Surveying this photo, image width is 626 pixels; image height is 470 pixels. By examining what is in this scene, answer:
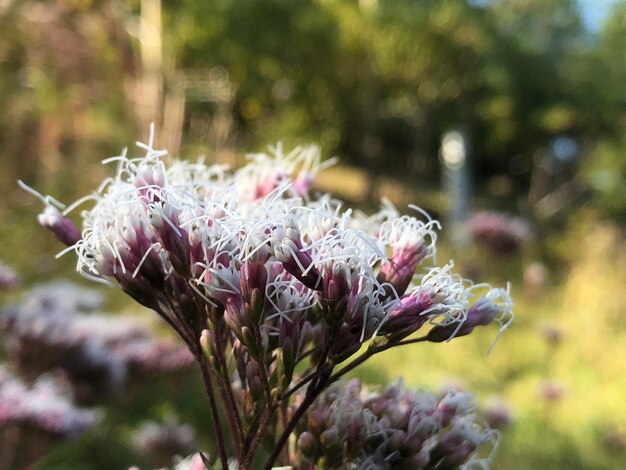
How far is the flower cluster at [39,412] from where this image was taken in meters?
0.92

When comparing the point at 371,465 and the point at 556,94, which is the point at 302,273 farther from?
the point at 556,94

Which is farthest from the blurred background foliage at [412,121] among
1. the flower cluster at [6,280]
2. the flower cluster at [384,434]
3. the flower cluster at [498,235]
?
the flower cluster at [384,434]

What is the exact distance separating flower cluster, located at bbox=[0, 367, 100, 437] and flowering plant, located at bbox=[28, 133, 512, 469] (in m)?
0.44

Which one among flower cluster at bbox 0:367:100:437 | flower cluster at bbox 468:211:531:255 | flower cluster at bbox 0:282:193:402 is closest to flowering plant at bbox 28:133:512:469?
flower cluster at bbox 0:367:100:437

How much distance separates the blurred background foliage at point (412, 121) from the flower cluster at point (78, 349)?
0.42 ft

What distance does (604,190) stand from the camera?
10211 mm

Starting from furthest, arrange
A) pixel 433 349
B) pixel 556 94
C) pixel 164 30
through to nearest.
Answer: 1. pixel 556 94
2. pixel 164 30
3. pixel 433 349

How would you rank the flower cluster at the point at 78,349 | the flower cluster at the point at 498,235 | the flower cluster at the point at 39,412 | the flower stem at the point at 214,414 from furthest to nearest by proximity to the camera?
the flower cluster at the point at 498,235
the flower cluster at the point at 78,349
the flower cluster at the point at 39,412
the flower stem at the point at 214,414

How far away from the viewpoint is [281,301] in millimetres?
517

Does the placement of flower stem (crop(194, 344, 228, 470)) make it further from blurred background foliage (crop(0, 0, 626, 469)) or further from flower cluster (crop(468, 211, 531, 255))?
flower cluster (crop(468, 211, 531, 255))

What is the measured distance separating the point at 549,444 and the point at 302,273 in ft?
5.81

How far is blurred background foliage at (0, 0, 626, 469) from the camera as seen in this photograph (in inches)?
102

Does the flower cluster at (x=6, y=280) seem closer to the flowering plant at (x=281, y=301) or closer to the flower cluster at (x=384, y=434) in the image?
the flowering plant at (x=281, y=301)

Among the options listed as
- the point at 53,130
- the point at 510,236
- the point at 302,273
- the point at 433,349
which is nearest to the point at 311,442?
the point at 302,273
